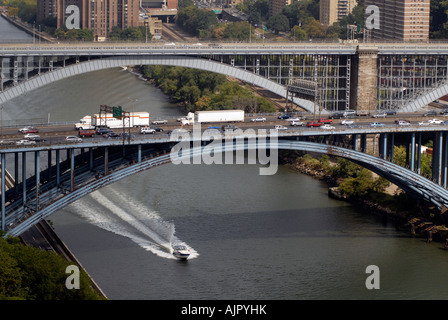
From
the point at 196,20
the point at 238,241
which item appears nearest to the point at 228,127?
the point at 238,241

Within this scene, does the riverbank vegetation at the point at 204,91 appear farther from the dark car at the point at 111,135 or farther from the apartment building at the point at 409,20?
the dark car at the point at 111,135

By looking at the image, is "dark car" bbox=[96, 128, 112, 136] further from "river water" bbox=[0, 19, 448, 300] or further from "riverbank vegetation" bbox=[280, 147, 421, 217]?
"riverbank vegetation" bbox=[280, 147, 421, 217]

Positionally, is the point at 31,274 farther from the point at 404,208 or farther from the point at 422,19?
the point at 422,19

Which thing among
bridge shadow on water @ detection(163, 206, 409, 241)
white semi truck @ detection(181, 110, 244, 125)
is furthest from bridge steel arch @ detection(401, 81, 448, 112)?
white semi truck @ detection(181, 110, 244, 125)

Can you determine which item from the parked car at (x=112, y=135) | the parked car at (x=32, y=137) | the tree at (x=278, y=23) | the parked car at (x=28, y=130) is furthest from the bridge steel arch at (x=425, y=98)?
the tree at (x=278, y=23)

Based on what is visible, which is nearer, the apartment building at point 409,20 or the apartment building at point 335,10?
the apartment building at point 409,20

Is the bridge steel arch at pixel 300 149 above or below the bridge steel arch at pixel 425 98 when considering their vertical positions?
below

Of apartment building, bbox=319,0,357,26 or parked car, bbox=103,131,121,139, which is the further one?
apartment building, bbox=319,0,357,26
